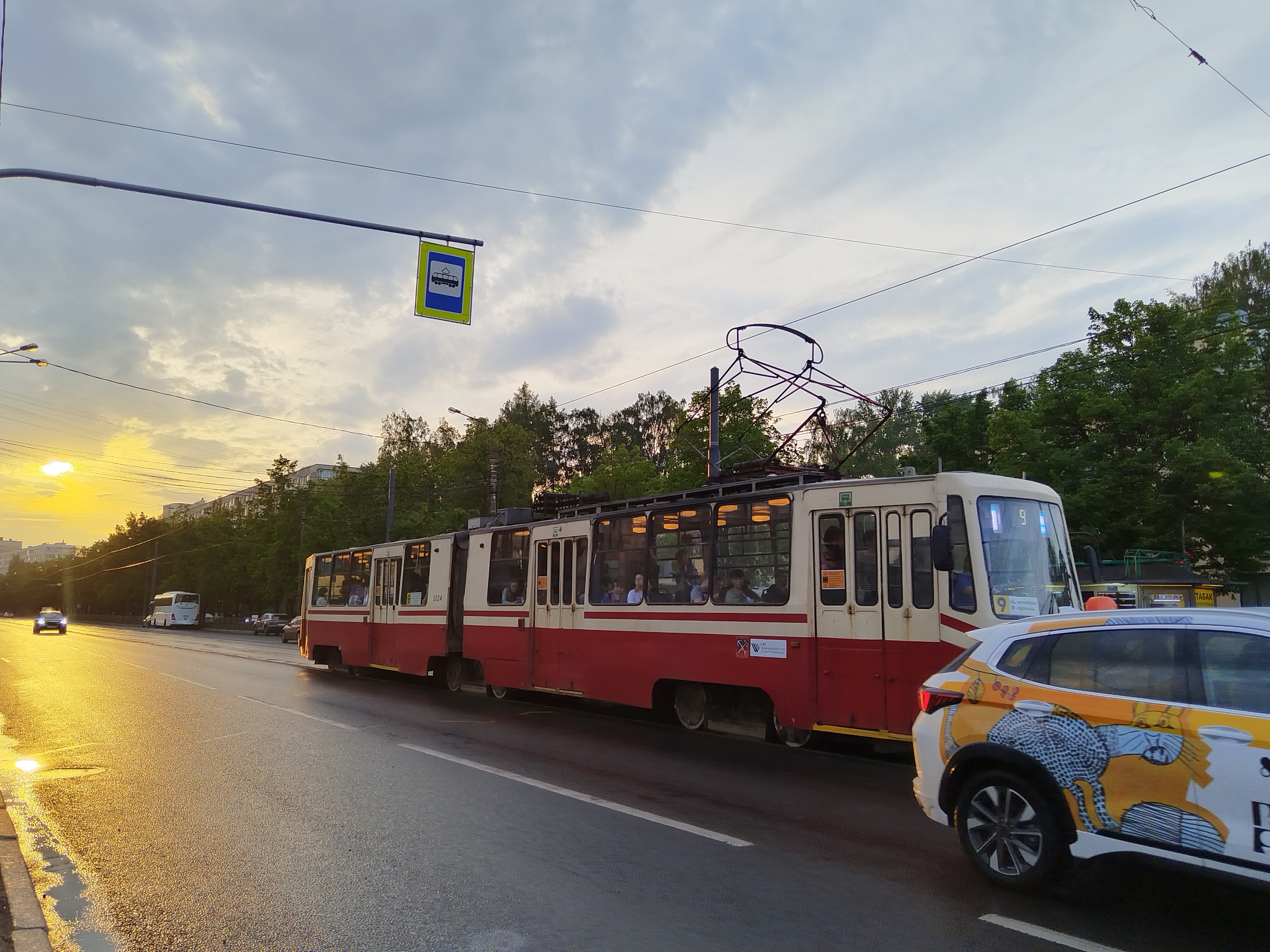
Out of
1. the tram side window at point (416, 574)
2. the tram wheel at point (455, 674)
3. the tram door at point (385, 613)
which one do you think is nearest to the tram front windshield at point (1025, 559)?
the tram wheel at point (455, 674)

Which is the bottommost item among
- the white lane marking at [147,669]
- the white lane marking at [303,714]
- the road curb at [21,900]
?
the road curb at [21,900]

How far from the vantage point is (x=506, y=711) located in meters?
14.3

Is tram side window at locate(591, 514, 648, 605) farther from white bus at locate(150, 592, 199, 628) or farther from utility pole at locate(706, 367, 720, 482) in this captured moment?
white bus at locate(150, 592, 199, 628)

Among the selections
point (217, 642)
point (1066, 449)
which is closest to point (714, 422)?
point (1066, 449)

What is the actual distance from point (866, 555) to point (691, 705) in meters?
3.73

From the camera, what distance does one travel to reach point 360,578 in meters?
21.0

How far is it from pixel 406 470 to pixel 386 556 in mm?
42066

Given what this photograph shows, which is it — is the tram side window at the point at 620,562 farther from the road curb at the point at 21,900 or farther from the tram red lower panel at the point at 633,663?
the road curb at the point at 21,900

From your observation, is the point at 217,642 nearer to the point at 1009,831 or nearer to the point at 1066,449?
the point at 1066,449

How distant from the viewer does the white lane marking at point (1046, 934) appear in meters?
4.38

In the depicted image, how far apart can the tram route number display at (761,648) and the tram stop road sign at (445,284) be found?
17.4 ft

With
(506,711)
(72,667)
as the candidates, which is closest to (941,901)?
(506,711)

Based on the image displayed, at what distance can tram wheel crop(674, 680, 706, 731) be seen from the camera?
11852mm

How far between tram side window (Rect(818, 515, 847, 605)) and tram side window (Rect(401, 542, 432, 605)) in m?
10.1
